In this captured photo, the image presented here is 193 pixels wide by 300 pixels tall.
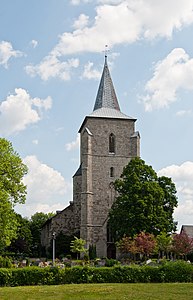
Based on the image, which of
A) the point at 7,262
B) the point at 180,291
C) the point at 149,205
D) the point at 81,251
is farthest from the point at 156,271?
the point at 81,251

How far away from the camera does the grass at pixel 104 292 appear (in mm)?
19156

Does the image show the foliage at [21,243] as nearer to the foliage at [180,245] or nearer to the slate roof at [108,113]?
the slate roof at [108,113]

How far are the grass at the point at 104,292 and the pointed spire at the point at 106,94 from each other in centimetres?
4427

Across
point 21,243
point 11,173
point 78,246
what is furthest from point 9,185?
point 21,243

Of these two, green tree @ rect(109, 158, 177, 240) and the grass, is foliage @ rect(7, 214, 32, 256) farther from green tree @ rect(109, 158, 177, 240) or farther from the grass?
the grass

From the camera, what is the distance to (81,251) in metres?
53.3

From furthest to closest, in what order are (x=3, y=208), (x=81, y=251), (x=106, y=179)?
(x=106, y=179) < (x=81, y=251) < (x=3, y=208)

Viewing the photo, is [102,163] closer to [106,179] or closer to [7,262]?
[106,179]

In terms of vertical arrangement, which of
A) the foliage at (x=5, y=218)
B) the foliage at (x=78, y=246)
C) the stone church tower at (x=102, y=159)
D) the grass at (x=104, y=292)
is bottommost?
the grass at (x=104, y=292)

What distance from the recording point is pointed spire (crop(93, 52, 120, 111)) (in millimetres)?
65312

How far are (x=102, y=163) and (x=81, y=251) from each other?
484 inches

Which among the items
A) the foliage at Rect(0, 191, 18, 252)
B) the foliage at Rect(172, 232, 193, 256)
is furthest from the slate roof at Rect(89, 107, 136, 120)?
the foliage at Rect(0, 191, 18, 252)

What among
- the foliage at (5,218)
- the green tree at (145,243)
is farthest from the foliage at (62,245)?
the foliage at (5,218)

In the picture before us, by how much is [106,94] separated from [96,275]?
43.7 meters
